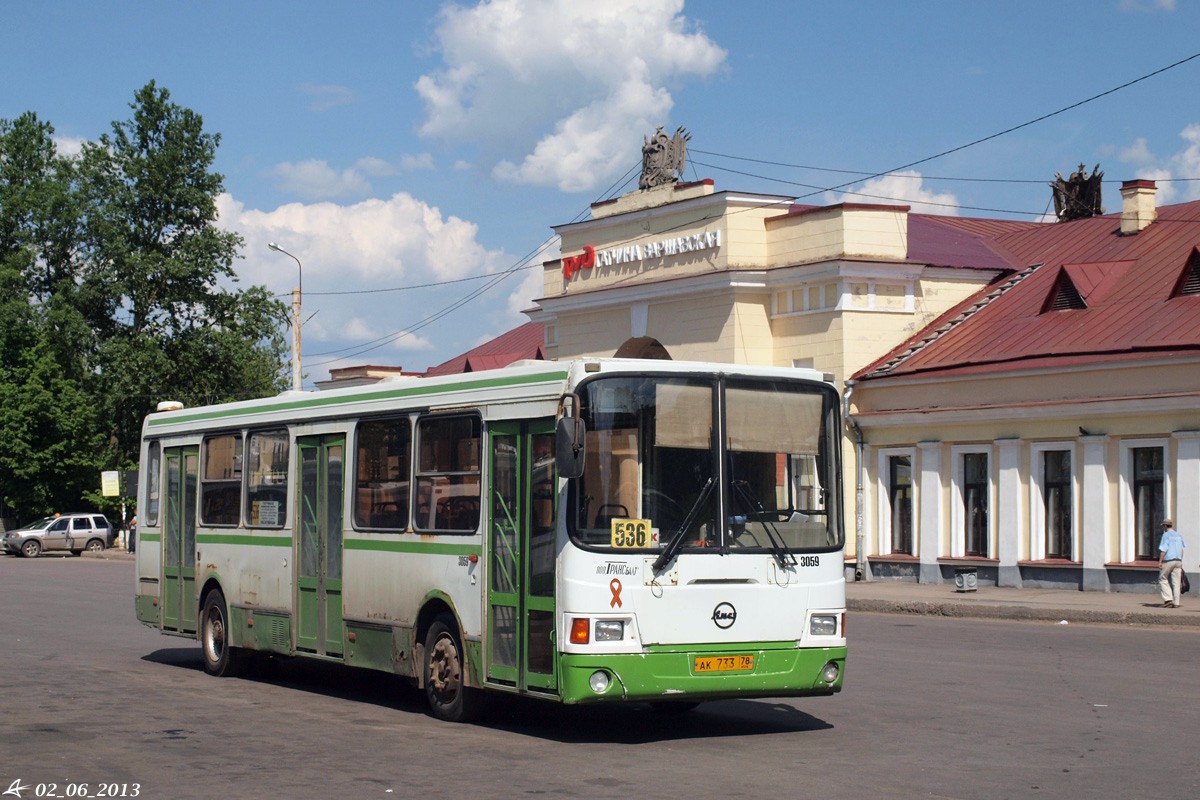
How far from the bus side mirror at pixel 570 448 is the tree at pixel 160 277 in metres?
54.4

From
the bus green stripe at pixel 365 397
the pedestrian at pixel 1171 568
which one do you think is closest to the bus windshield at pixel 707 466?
the bus green stripe at pixel 365 397

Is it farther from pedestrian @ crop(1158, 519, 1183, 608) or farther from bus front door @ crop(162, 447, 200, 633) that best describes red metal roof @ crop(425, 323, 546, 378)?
bus front door @ crop(162, 447, 200, 633)

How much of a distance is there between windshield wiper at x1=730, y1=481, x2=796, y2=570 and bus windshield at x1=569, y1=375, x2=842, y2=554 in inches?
0.4

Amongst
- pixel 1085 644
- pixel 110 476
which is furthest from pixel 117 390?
pixel 1085 644

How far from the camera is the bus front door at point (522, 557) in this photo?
1112 centimetres

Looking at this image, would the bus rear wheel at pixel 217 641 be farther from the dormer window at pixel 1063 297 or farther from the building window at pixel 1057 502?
the dormer window at pixel 1063 297

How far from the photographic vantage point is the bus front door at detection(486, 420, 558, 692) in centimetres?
1112

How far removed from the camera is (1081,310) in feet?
112

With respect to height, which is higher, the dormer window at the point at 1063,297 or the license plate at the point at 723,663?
the dormer window at the point at 1063,297

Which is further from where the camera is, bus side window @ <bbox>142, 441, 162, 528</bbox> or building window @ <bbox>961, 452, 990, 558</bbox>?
building window @ <bbox>961, 452, 990, 558</bbox>

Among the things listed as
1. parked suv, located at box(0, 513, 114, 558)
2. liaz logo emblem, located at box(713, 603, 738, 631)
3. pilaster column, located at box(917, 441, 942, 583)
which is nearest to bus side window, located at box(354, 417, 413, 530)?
liaz logo emblem, located at box(713, 603, 738, 631)

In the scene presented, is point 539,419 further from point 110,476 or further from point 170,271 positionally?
point 170,271

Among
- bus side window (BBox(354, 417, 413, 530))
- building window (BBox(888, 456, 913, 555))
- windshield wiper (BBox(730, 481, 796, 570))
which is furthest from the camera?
building window (BBox(888, 456, 913, 555))

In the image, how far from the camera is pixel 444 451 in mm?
12586
